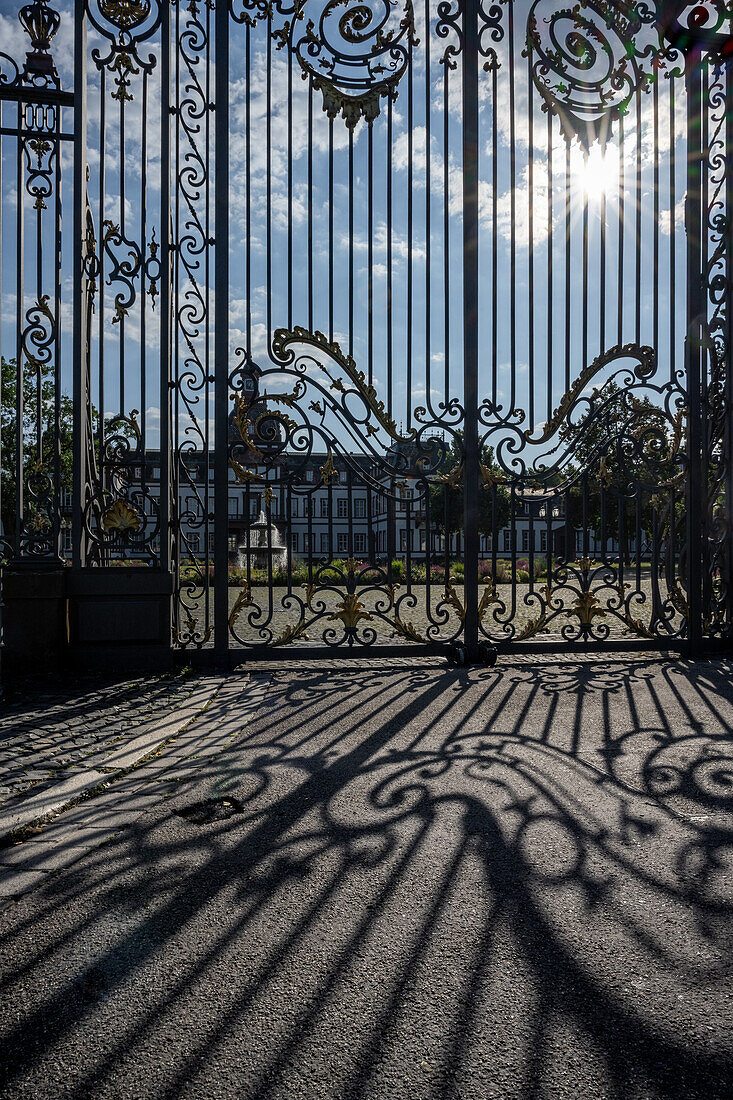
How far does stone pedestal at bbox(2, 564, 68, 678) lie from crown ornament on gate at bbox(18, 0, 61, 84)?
4286mm

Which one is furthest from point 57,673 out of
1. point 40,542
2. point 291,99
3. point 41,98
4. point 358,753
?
point 291,99

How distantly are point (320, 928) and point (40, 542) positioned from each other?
15.9ft

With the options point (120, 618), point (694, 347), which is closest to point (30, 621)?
point (120, 618)

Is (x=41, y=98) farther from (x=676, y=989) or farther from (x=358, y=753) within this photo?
(x=676, y=989)

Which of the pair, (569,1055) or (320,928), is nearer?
(569,1055)

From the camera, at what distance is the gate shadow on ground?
1530 millimetres

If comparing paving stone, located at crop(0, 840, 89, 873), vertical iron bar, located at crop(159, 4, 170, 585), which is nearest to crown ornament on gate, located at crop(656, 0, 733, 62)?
vertical iron bar, located at crop(159, 4, 170, 585)

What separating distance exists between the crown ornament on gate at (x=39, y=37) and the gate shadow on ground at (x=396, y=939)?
6.13 metres

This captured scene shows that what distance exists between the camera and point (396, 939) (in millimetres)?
2029

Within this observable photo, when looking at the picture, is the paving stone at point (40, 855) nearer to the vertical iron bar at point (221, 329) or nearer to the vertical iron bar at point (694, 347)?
the vertical iron bar at point (221, 329)

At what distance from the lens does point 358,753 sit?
3.91 metres

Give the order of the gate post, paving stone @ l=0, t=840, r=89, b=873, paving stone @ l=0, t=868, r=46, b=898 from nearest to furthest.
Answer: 1. paving stone @ l=0, t=868, r=46, b=898
2. paving stone @ l=0, t=840, r=89, b=873
3. the gate post

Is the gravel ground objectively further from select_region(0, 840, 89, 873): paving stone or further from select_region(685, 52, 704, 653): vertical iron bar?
select_region(685, 52, 704, 653): vertical iron bar

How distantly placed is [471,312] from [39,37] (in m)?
4.49
